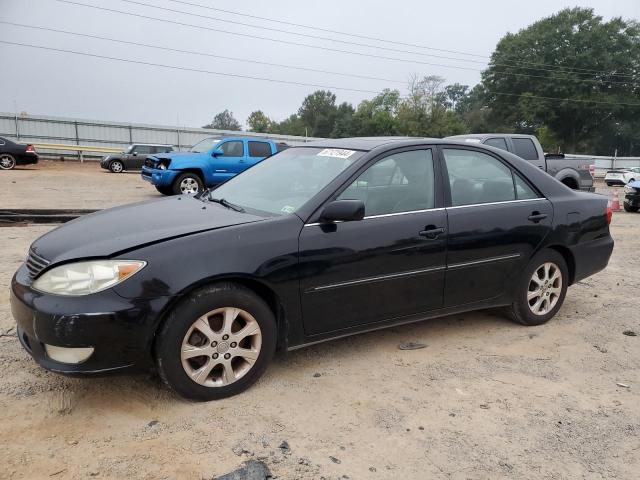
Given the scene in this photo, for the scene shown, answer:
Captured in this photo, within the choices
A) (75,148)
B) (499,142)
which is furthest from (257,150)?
(75,148)

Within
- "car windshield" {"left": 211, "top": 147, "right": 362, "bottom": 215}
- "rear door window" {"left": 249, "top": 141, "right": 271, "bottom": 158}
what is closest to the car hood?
"car windshield" {"left": 211, "top": 147, "right": 362, "bottom": 215}

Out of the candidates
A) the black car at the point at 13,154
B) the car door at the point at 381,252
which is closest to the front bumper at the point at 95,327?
the car door at the point at 381,252

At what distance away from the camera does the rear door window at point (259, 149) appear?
45.0 ft

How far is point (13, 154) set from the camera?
2030 centimetres

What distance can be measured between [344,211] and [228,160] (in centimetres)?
1055

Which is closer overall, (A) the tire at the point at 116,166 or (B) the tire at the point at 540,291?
(B) the tire at the point at 540,291

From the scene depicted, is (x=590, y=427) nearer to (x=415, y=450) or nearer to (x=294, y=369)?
(x=415, y=450)

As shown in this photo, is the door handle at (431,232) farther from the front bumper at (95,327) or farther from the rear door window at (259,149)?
the rear door window at (259,149)

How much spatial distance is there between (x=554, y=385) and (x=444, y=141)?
75.2 inches

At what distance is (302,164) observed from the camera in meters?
3.80

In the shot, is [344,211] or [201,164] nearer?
[344,211]

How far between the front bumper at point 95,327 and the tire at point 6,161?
21.1 meters

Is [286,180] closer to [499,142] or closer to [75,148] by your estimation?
[499,142]

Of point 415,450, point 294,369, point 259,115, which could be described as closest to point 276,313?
point 294,369
